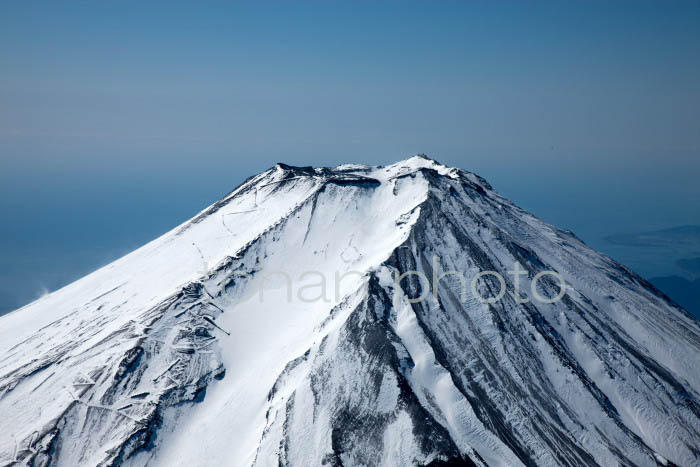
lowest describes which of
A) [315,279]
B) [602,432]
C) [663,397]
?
[602,432]

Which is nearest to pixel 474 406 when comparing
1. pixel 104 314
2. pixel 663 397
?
pixel 663 397

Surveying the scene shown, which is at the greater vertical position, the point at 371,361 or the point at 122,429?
the point at 371,361

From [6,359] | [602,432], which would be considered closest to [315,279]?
[602,432]

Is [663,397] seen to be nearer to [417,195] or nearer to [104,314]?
[417,195]

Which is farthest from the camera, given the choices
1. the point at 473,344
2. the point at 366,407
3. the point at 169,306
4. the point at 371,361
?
the point at 169,306

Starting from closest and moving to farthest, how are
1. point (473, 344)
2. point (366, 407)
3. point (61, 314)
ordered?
1. point (366, 407)
2. point (473, 344)
3. point (61, 314)

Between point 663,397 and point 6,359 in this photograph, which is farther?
point 6,359
